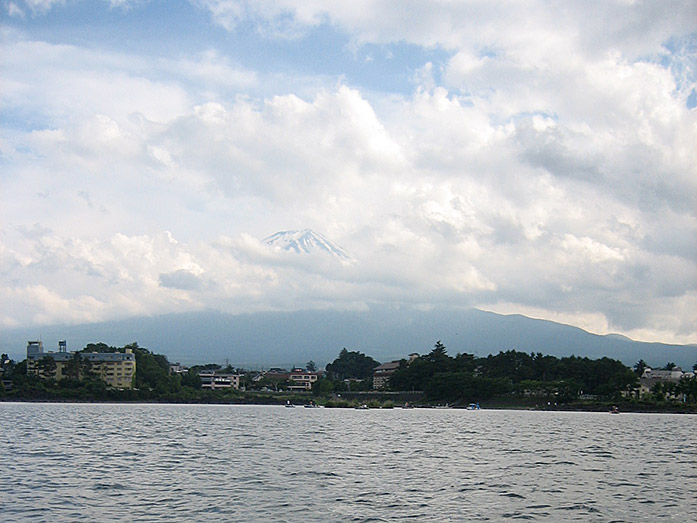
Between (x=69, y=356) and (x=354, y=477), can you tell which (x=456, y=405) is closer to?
(x=69, y=356)

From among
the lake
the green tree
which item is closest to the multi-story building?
the green tree

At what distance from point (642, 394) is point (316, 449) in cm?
10458

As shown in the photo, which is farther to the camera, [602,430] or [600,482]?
[602,430]

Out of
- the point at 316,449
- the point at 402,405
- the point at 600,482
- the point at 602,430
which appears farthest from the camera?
the point at 402,405

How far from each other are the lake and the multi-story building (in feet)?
370

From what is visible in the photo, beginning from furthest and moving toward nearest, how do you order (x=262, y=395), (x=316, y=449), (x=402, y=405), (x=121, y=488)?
(x=262, y=395)
(x=402, y=405)
(x=316, y=449)
(x=121, y=488)

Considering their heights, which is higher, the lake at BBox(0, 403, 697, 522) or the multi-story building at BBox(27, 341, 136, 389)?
the multi-story building at BBox(27, 341, 136, 389)

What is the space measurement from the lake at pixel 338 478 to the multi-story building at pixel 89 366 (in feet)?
370

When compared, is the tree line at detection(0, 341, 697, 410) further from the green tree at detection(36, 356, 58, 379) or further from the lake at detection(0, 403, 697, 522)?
the lake at detection(0, 403, 697, 522)

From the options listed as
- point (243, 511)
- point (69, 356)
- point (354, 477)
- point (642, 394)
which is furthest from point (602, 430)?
point (69, 356)

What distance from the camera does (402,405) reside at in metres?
154

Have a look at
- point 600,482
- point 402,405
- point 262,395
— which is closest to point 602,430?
point 600,482

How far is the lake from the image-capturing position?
2377cm

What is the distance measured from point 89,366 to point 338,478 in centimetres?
14278
